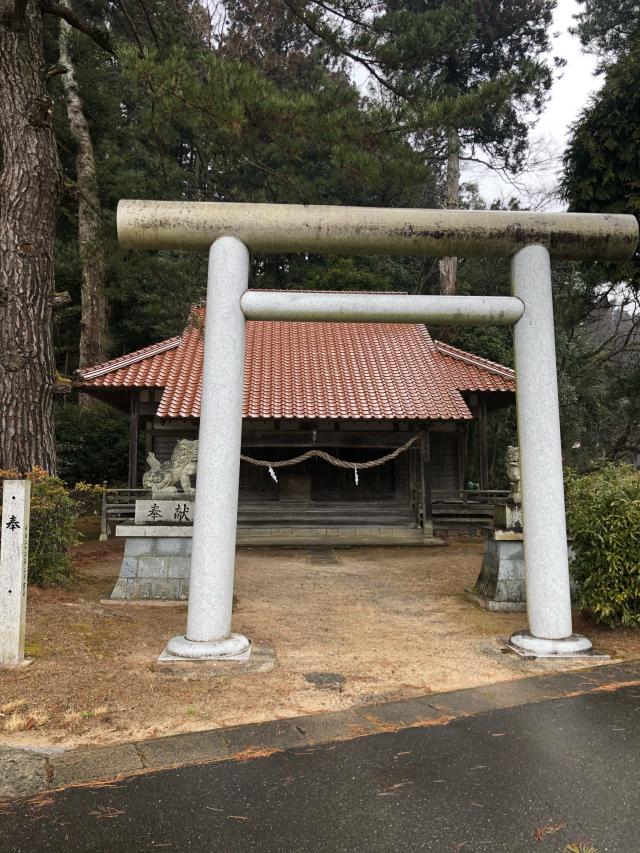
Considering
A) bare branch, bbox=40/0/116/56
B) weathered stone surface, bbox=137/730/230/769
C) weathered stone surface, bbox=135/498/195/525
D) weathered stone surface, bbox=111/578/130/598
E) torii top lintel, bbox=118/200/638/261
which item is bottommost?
weathered stone surface, bbox=137/730/230/769

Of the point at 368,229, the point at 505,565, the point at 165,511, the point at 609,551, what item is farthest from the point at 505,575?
the point at 368,229

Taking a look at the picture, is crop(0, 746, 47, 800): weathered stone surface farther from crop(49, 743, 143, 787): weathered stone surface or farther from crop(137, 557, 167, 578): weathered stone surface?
crop(137, 557, 167, 578): weathered stone surface

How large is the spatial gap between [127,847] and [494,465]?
18.2m

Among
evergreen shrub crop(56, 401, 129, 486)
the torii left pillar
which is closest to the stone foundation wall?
the torii left pillar

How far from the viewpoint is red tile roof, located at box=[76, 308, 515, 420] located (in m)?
12.3

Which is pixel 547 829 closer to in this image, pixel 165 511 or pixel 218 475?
pixel 218 475

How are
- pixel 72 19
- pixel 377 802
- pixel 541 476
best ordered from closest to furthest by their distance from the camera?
pixel 377 802 < pixel 541 476 < pixel 72 19

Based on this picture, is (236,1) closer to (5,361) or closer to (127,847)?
(5,361)

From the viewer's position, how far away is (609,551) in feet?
16.8

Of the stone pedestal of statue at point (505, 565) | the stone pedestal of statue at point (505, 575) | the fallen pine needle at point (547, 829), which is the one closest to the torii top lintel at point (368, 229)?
the stone pedestal of statue at point (505, 565)

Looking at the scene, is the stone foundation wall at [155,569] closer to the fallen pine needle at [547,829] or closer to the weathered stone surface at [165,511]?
the weathered stone surface at [165,511]

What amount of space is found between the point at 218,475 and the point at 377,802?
8.25 ft

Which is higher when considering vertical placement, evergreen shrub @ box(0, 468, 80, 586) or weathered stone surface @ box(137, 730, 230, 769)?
evergreen shrub @ box(0, 468, 80, 586)

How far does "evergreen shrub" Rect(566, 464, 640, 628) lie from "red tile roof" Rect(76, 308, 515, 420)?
6.82 metres
